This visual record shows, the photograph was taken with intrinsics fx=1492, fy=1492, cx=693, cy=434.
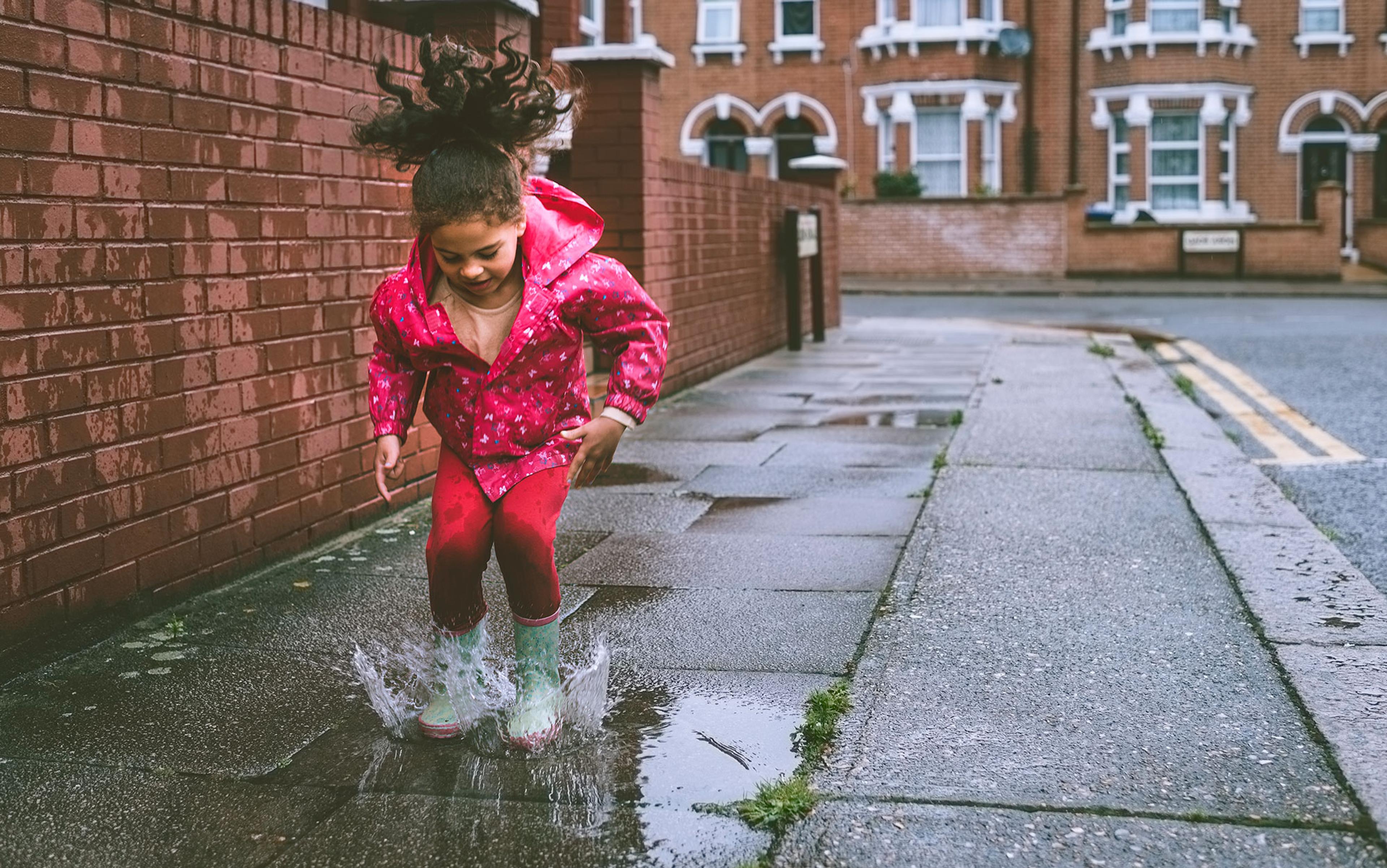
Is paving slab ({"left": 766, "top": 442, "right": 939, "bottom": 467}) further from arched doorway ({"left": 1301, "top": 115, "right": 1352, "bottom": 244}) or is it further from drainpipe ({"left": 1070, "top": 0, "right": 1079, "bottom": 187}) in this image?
arched doorway ({"left": 1301, "top": 115, "right": 1352, "bottom": 244})

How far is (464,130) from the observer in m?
3.22

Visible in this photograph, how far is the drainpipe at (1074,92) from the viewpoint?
3130 centimetres

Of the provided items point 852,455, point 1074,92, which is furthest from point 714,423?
point 1074,92

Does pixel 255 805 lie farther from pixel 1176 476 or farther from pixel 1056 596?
pixel 1176 476

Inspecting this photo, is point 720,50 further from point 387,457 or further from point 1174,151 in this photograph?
point 387,457

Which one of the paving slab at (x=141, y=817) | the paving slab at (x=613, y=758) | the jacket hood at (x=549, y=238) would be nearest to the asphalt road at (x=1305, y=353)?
the paving slab at (x=613, y=758)

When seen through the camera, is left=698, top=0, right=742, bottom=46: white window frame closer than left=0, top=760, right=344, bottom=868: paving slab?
No

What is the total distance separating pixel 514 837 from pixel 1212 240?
2757 centimetres

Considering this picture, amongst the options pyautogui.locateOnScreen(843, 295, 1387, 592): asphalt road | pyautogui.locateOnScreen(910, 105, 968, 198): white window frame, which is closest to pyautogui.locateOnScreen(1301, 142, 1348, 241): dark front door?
pyautogui.locateOnScreen(910, 105, 968, 198): white window frame

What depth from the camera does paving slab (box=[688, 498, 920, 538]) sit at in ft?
18.9

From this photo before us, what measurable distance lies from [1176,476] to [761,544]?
2328 mm

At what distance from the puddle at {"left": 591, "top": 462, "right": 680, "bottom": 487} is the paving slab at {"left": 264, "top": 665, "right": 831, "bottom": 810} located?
319 cm

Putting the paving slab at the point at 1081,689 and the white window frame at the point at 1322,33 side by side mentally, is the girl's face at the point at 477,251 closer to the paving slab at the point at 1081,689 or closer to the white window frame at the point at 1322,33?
the paving slab at the point at 1081,689

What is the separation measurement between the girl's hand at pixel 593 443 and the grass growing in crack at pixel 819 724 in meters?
0.76
